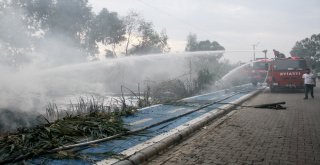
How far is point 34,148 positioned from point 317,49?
103 metres

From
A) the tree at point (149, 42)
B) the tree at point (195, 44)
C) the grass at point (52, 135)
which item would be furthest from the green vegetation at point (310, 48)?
the grass at point (52, 135)

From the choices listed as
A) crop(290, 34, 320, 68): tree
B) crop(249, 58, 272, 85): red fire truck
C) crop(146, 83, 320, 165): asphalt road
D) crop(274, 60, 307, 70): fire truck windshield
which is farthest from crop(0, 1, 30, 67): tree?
crop(290, 34, 320, 68): tree

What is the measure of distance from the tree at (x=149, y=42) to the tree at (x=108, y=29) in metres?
2.55

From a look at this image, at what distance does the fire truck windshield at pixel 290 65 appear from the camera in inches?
730

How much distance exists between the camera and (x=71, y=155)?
4.64 meters

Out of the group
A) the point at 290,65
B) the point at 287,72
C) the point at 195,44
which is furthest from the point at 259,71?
the point at 195,44

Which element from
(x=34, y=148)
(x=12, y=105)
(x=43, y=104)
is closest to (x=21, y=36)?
(x=43, y=104)

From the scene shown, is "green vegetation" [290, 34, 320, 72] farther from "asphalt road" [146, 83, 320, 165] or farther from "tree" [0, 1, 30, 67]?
"asphalt road" [146, 83, 320, 165]

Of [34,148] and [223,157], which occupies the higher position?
[34,148]

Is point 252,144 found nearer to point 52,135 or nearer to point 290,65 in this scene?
point 52,135

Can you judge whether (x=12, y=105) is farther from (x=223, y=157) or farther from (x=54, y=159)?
(x=223, y=157)

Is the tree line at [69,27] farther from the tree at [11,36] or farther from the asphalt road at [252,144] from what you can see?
the asphalt road at [252,144]

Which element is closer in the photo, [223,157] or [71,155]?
[71,155]

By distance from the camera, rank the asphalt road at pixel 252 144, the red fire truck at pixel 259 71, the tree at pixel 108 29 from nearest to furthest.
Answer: the asphalt road at pixel 252 144, the red fire truck at pixel 259 71, the tree at pixel 108 29
